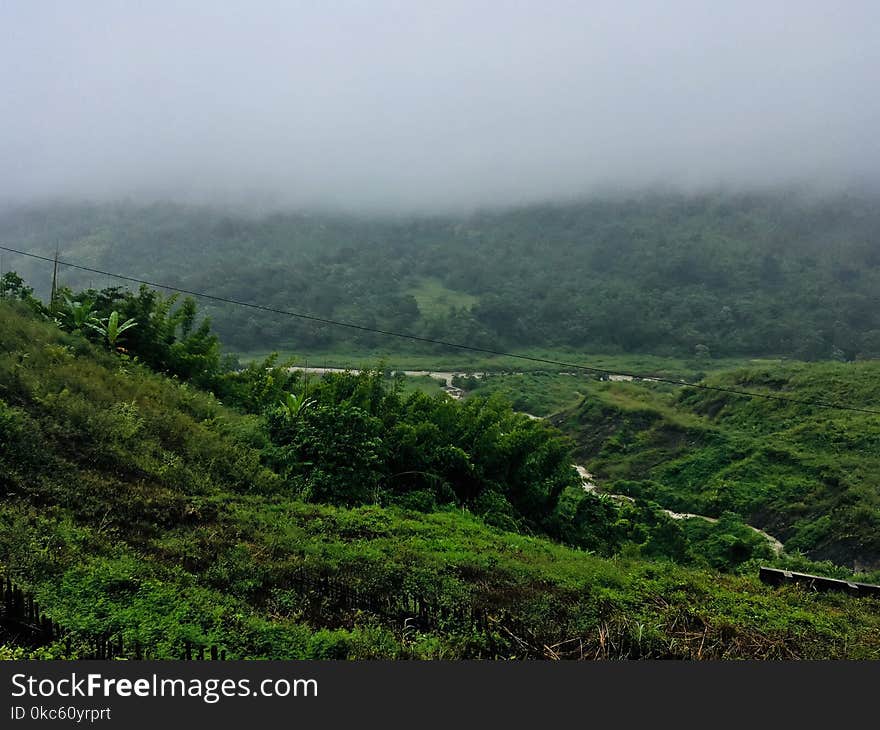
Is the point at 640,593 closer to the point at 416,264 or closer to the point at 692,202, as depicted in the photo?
the point at 416,264

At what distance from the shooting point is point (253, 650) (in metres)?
6.15

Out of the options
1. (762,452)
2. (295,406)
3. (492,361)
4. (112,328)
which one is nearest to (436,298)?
(492,361)

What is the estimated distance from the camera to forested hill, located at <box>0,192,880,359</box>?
313 ft

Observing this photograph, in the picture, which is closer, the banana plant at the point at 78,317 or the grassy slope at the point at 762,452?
the banana plant at the point at 78,317

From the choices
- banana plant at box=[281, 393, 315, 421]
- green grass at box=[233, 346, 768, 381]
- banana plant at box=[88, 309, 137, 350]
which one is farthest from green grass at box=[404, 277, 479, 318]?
banana plant at box=[281, 393, 315, 421]

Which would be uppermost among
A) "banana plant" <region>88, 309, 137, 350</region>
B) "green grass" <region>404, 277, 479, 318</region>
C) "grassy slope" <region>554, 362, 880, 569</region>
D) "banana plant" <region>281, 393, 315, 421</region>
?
"banana plant" <region>88, 309, 137, 350</region>

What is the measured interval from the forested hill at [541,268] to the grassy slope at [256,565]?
7916 cm

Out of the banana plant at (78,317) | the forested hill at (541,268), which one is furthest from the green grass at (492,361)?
the banana plant at (78,317)

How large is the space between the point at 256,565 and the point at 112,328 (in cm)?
1049

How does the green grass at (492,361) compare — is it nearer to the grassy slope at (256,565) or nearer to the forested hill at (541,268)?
the forested hill at (541,268)

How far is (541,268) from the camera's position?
128 metres

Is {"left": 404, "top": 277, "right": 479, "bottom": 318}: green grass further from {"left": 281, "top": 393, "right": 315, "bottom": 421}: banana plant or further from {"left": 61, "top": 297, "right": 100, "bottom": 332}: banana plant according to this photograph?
{"left": 281, "top": 393, "right": 315, "bottom": 421}: banana plant

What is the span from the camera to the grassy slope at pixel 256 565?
658 cm

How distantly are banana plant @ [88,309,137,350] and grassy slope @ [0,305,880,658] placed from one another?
3226 millimetres
